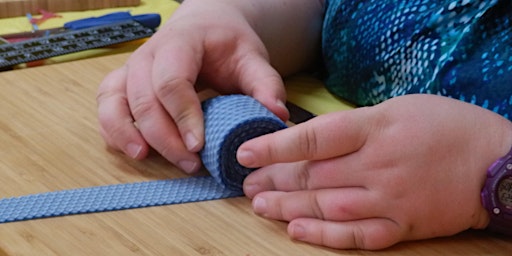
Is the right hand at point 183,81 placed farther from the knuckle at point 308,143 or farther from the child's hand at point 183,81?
the knuckle at point 308,143

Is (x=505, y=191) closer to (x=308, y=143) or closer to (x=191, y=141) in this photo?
(x=308, y=143)

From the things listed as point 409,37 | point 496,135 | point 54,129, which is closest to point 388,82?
point 409,37

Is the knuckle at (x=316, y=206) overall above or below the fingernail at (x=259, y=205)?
above

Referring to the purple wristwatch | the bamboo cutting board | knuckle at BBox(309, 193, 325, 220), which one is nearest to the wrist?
the purple wristwatch

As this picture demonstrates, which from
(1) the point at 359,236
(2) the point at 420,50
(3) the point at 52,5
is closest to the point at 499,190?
(1) the point at 359,236

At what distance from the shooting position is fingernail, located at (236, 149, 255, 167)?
67cm

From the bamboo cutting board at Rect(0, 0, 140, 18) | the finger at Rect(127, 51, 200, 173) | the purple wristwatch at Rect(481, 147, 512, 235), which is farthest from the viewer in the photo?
the bamboo cutting board at Rect(0, 0, 140, 18)

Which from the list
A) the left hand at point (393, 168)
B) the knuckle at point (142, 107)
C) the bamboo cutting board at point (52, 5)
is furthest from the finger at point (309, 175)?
the bamboo cutting board at point (52, 5)

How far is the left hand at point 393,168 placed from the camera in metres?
0.62

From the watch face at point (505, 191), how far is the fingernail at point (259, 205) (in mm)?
184

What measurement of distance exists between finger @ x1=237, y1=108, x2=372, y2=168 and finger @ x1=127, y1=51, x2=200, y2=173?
0.10m

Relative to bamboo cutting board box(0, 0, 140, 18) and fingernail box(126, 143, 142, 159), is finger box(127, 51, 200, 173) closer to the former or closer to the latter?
fingernail box(126, 143, 142, 159)

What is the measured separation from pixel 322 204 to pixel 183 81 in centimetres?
18

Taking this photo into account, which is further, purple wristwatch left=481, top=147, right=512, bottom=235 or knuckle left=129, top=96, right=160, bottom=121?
knuckle left=129, top=96, right=160, bottom=121
